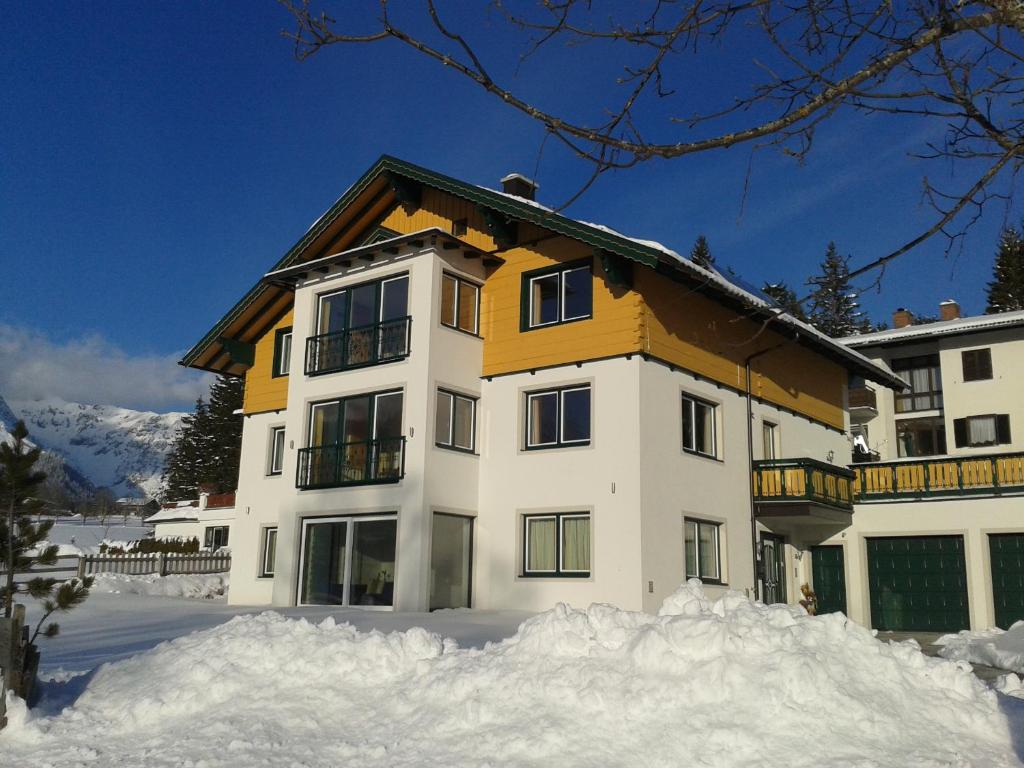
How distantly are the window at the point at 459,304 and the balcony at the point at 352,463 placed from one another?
9.49 ft

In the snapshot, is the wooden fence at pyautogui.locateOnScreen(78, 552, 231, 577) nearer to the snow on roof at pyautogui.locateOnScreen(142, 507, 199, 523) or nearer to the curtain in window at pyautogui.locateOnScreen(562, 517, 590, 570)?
the curtain in window at pyautogui.locateOnScreen(562, 517, 590, 570)

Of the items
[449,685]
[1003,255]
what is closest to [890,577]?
[449,685]

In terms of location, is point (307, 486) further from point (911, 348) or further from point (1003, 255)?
point (1003, 255)

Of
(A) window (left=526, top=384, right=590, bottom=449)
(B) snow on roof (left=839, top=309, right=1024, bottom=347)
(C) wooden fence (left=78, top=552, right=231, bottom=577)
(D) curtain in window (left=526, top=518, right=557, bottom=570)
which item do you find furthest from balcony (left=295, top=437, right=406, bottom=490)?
(B) snow on roof (left=839, top=309, right=1024, bottom=347)

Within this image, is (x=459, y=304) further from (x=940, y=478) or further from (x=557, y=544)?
(x=940, y=478)

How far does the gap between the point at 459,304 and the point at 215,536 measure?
27971mm

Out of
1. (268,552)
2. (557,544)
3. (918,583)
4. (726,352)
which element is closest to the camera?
(557,544)

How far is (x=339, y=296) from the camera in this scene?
2222cm

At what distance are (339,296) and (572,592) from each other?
8.72 meters

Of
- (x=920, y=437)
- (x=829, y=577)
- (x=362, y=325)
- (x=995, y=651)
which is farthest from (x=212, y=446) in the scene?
(x=995, y=651)

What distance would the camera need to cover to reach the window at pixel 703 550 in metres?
19.6

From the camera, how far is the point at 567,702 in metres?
7.83

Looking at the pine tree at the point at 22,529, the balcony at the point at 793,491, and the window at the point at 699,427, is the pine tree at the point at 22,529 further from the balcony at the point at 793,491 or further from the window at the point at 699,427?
the balcony at the point at 793,491

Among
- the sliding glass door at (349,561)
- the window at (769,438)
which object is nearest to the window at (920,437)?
the window at (769,438)
